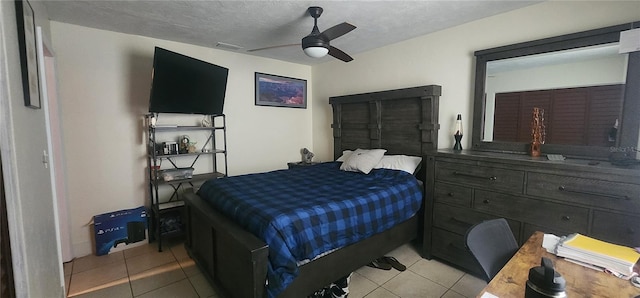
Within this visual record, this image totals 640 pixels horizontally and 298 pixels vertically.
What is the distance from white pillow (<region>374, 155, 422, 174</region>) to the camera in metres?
2.95

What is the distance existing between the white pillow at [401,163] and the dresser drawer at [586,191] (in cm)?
108

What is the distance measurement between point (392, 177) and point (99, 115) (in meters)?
3.20

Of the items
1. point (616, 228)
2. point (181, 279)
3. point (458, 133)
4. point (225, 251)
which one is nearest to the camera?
point (616, 228)

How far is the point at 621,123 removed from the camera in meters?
1.99

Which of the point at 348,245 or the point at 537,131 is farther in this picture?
the point at 537,131

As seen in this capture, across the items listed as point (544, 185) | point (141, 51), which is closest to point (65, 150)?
point (141, 51)

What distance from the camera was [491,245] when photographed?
4.38ft

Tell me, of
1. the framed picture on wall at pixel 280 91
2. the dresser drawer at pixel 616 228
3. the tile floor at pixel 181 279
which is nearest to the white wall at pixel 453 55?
the framed picture on wall at pixel 280 91

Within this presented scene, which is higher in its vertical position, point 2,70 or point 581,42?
point 581,42

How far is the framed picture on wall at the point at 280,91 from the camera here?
13.3 feet

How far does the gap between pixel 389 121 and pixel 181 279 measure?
9.25ft

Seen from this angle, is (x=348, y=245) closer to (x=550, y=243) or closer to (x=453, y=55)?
(x=550, y=243)

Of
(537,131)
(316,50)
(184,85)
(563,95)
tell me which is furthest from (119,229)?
(563,95)

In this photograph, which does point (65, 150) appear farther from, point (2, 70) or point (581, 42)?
point (581, 42)
